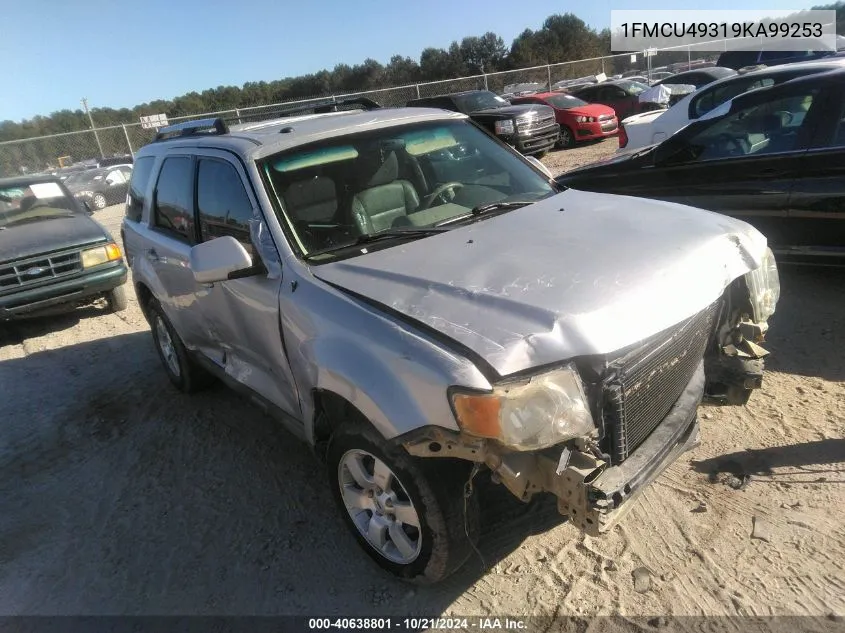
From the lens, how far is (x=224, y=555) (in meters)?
3.07

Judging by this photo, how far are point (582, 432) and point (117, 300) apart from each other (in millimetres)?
7162

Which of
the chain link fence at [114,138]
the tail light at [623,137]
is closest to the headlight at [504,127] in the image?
the tail light at [623,137]

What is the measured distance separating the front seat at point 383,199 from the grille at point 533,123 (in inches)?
452

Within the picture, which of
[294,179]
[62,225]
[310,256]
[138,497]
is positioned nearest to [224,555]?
[138,497]

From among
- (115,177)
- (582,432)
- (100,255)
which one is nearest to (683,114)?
(100,255)

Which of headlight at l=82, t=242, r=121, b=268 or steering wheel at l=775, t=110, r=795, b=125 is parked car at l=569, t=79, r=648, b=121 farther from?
headlight at l=82, t=242, r=121, b=268

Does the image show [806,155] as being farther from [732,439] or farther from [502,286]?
[502,286]

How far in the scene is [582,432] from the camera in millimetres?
2096

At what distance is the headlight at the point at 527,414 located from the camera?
6.64 feet

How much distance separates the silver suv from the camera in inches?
83.0

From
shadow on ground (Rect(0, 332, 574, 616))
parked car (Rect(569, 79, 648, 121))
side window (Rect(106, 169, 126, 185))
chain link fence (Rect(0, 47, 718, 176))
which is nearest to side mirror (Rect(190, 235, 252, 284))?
shadow on ground (Rect(0, 332, 574, 616))

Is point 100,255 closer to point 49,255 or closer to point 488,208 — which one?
point 49,255

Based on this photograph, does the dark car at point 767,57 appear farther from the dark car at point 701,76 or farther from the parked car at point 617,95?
the parked car at point 617,95

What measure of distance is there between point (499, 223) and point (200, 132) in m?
2.43
